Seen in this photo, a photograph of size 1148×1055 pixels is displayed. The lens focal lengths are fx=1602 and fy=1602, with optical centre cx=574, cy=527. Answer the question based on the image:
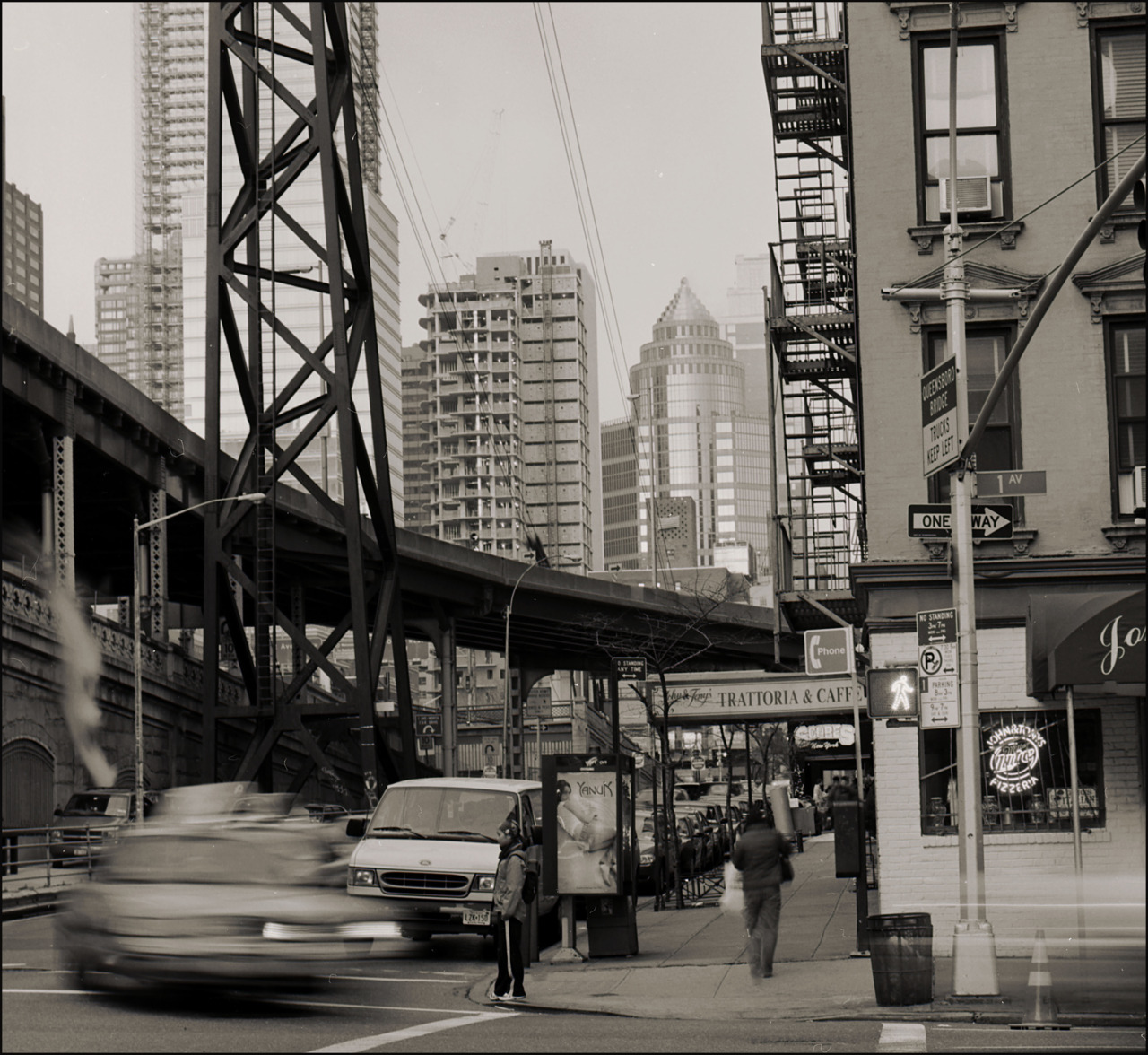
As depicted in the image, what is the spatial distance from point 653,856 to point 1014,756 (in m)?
11.5

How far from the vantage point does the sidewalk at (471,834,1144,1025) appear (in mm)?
13633

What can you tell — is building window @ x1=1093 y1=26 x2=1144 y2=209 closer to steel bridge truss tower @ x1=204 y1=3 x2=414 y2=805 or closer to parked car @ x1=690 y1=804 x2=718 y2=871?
parked car @ x1=690 y1=804 x2=718 y2=871

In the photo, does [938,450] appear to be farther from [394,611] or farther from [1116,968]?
[394,611]

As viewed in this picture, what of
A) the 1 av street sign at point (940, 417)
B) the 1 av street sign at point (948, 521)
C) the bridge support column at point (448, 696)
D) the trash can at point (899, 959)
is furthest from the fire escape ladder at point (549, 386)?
the trash can at point (899, 959)

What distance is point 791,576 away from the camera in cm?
3731

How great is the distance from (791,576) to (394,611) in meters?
11.0

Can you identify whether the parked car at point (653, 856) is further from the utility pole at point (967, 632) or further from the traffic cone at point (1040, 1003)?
the traffic cone at point (1040, 1003)

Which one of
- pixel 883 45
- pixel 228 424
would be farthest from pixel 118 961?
pixel 228 424

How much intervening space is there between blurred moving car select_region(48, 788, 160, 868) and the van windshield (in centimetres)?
1260

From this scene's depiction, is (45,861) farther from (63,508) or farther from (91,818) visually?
(63,508)

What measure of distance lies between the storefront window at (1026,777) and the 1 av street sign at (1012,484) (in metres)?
4.06

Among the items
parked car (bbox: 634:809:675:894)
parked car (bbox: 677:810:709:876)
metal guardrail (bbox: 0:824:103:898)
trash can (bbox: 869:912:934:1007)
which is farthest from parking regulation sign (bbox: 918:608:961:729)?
parked car (bbox: 677:810:709:876)

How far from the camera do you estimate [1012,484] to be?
16.8 m

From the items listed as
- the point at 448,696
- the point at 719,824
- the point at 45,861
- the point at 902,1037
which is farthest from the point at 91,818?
the point at 448,696
